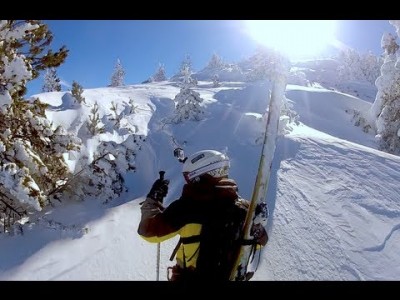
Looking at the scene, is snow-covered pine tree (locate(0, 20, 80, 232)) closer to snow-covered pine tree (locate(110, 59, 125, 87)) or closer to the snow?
the snow

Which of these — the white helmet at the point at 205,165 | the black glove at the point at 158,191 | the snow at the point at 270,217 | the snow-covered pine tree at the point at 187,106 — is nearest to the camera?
the white helmet at the point at 205,165

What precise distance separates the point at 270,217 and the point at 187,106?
9066mm

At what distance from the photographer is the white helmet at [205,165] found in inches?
123

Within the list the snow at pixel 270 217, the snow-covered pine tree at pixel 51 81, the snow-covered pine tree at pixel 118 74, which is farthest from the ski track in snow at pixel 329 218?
the snow-covered pine tree at pixel 118 74

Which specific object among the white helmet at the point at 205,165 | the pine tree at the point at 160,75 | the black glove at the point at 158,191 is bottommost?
the pine tree at the point at 160,75

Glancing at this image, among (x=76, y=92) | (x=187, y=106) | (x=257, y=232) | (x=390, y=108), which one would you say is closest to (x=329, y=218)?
(x=257, y=232)

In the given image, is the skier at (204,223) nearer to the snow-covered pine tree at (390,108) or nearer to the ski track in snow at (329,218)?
the ski track in snow at (329,218)

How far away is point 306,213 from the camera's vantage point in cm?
824

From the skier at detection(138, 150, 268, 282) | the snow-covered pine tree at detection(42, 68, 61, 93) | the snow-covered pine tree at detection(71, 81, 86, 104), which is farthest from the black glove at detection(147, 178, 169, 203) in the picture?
the snow-covered pine tree at detection(42, 68, 61, 93)

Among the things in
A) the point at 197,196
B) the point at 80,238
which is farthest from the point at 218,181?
the point at 80,238

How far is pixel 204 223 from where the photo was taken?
282 centimetres

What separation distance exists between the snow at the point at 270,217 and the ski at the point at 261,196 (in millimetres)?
3699

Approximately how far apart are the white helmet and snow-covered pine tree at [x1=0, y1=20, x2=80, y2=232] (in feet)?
15.2
